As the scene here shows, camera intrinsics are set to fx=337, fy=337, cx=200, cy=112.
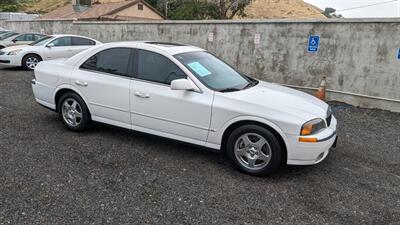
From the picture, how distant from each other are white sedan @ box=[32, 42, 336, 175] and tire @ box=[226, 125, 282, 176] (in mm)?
12

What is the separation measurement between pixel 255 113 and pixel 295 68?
19.8ft

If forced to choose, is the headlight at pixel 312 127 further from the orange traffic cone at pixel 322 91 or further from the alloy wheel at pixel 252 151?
the orange traffic cone at pixel 322 91

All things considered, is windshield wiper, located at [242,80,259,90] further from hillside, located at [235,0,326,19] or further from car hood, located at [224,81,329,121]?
hillside, located at [235,0,326,19]

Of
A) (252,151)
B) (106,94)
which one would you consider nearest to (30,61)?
(106,94)

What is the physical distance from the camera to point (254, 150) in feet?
13.1

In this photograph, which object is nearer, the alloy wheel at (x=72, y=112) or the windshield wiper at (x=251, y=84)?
the windshield wiper at (x=251, y=84)

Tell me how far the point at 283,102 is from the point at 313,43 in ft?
18.2

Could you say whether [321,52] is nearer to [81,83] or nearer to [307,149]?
[307,149]

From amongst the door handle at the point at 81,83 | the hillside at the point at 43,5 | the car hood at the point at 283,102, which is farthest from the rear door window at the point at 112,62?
the hillside at the point at 43,5

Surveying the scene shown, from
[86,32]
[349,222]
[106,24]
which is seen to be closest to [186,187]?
[349,222]

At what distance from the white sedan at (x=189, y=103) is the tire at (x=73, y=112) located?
0.05 ft

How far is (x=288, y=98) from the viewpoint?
4.34 metres

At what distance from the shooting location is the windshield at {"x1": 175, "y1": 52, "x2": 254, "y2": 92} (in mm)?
4398

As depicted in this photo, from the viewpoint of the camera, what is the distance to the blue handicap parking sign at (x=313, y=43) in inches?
352
